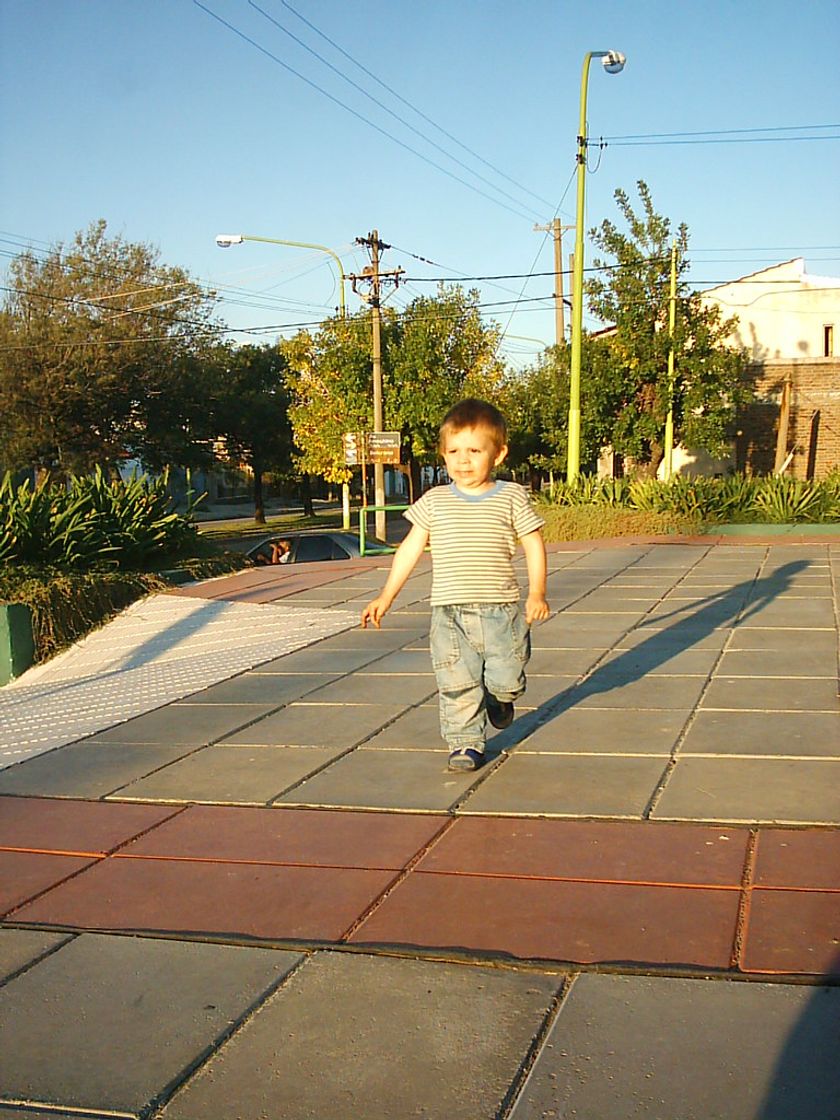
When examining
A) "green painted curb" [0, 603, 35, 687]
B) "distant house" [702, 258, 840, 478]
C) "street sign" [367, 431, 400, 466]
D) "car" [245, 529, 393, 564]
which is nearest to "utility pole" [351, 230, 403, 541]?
"street sign" [367, 431, 400, 466]

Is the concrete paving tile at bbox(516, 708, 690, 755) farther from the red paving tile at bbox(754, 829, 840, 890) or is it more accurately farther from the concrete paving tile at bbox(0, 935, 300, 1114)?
the concrete paving tile at bbox(0, 935, 300, 1114)

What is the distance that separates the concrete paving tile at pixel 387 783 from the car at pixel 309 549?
1022cm

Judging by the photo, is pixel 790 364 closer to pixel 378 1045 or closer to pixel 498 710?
pixel 498 710

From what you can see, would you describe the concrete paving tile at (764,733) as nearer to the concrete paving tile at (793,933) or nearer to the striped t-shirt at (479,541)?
the striped t-shirt at (479,541)

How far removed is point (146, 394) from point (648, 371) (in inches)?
614

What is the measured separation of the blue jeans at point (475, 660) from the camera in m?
4.93

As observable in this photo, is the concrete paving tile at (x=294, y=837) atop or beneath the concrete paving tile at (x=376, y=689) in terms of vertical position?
beneath

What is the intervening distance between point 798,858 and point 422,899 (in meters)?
1.23

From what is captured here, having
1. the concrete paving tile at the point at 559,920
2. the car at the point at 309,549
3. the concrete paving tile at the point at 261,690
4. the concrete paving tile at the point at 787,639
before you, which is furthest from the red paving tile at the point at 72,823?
the car at the point at 309,549

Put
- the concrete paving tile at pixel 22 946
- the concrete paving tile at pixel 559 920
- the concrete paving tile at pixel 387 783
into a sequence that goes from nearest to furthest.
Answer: the concrete paving tile at pixel 559 920
the concrete paving tile at pixel 22 946
the concrete paving tile at pixel 387 783

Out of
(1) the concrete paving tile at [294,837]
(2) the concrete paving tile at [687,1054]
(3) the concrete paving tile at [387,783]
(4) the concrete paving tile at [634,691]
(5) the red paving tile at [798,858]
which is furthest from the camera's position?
(4) the concrete paving tile at [634,691]

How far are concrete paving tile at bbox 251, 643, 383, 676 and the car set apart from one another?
→ 737cm

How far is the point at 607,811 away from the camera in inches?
173

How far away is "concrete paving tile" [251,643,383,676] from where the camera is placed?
24.7 ft
